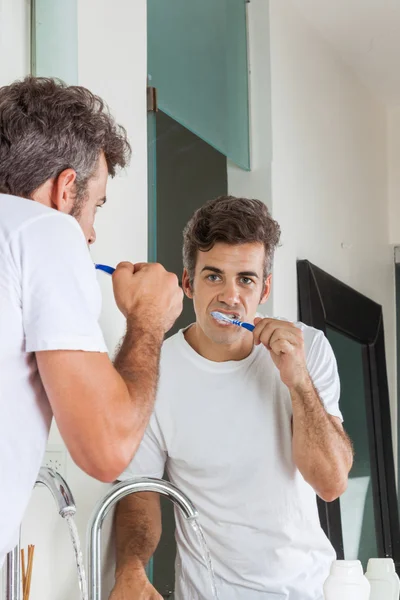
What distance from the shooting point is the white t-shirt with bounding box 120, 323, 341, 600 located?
4.01 ft

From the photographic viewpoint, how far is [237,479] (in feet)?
4.08

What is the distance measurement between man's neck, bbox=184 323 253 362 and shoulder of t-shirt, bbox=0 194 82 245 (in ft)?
2.07

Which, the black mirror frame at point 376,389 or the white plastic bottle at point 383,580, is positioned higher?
the black mirror frame at point 376,389

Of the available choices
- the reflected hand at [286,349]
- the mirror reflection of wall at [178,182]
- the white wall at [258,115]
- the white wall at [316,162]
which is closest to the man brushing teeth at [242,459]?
the reflected hand at [286,349]

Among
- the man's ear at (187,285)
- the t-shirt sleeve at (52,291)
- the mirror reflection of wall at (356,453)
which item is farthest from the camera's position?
the mirror reflection of wall at (356,453)

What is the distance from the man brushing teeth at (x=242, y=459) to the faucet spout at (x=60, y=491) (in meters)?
0.31

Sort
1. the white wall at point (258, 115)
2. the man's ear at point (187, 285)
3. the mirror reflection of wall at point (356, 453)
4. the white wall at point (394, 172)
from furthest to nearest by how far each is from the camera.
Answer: the white wall at point (394, 172) < the mirror reflection of wall at point (356, 453) < the white wall at point (258, 115) < the man's ear at point (187, 285)

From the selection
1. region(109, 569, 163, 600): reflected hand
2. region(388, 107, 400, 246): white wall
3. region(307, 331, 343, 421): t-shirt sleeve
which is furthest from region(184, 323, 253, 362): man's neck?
region(388, 107, 400, 246): white wall

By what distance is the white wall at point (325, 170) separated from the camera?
215 cm

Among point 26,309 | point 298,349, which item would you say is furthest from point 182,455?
point 26,309

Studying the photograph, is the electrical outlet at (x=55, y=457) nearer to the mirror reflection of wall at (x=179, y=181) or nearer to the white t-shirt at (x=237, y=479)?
the white t-shirt at (x=237, y=479)

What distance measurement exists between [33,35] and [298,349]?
0.58 m

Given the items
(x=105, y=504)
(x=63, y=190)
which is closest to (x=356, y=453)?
(x=105, y=504)

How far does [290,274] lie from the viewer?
2.13 m
